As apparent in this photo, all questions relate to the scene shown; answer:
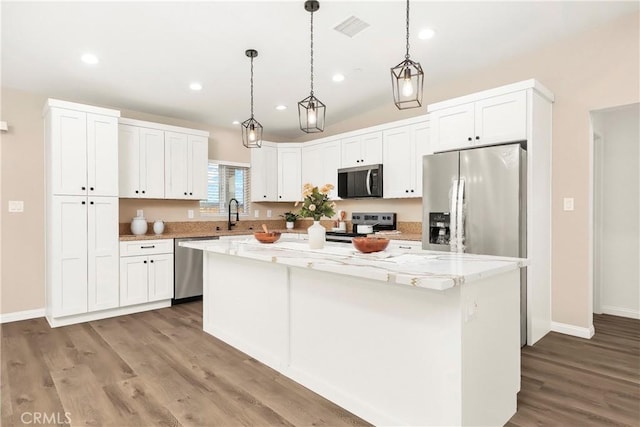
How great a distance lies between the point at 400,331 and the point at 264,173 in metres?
4.43

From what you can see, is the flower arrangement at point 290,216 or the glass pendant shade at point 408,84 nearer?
the glass pendant shade at point 408,84

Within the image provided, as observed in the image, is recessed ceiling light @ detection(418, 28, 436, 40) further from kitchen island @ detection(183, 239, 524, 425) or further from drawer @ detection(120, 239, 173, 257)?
drawer @ detection(120, 239, 173, 257)

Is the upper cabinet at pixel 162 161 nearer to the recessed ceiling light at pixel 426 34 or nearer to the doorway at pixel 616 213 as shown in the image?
the recessed ceiling light at pixel 426 34

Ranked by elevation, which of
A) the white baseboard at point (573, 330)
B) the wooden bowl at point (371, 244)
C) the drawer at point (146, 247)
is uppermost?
the wooden bowl at point (371, 244)

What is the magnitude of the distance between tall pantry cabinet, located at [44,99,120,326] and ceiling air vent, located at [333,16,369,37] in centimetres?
278

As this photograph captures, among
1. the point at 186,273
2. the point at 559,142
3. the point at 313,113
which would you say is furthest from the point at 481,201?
the point at 186,273

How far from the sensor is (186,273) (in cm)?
465

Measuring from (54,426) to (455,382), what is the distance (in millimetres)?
2107

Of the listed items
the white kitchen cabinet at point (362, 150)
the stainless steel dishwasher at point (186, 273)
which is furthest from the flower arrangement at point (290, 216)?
the stainless steel dishwasher at point (186, 273)

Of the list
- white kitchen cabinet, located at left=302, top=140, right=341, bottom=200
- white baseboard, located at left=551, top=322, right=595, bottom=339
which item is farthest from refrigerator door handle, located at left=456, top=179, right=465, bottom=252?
white kitchen cabinet, located at left=302, top=140, right=341, bottom=200

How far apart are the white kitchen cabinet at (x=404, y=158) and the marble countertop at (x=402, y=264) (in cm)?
216

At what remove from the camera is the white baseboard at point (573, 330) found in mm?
3283

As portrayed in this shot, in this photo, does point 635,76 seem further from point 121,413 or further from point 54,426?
point 54,426

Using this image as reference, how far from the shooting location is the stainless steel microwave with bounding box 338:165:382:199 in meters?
4.65
